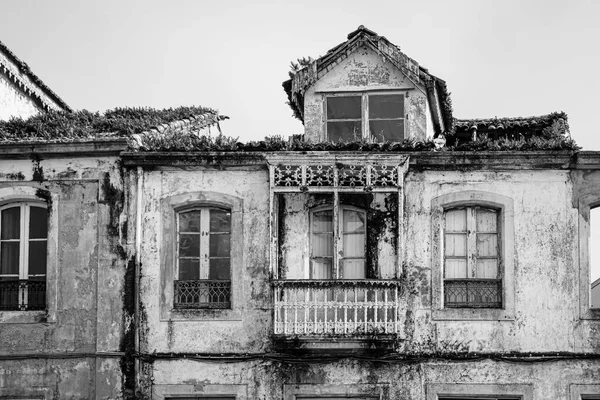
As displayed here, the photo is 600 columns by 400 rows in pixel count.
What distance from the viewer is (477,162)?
22.1m

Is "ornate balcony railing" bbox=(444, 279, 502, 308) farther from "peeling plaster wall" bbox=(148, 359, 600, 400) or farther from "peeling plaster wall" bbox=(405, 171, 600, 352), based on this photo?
"peeling plaster wall" bbox=(148, 359, 600, 400)

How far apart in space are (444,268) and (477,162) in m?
2.16

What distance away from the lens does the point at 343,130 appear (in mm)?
23344

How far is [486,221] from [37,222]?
890cm

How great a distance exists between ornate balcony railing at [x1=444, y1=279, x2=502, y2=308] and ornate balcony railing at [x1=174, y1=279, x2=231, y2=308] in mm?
4320

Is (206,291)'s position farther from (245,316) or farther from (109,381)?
(109,381)

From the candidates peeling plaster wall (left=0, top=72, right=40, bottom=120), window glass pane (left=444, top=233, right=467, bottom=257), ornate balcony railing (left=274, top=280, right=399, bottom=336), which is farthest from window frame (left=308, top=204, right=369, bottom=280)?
peeling plaster wall (left=0, top=72, right=40, bottom=120)

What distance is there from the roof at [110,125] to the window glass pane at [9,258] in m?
2.08

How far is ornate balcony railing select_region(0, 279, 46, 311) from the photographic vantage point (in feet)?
73.4

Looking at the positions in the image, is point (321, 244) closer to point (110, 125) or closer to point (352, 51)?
point (352, 51)


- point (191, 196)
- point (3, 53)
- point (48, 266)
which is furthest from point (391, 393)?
point (3, 53)

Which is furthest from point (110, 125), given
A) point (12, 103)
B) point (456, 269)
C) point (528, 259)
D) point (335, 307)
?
point (528, 259)

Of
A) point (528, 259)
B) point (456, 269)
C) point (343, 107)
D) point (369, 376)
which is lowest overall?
point (369, 376)

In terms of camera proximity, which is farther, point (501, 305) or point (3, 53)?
point (3, 53)
